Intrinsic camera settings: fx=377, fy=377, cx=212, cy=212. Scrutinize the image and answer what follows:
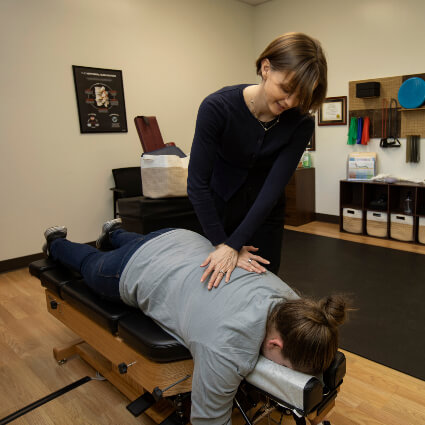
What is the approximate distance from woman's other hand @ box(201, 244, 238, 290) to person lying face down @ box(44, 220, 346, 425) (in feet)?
0.07

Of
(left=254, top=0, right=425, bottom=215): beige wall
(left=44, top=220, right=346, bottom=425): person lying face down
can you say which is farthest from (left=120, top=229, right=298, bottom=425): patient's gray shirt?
(left=254, top=0, right=425, bottom=215): beige wall

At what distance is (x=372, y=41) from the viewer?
144 inches

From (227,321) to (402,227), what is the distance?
3.04m

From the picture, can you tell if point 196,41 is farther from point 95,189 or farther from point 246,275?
point 246,275

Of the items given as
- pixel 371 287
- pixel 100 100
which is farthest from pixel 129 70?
pixel 371 287

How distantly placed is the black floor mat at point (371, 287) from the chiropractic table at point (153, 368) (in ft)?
2.34

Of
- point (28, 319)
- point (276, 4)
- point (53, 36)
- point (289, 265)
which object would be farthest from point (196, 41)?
point (28, 319)

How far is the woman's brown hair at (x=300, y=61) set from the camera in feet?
3.23

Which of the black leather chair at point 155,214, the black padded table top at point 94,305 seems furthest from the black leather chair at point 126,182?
the black padded table top at point 94,305

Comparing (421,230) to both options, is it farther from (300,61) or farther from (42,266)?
(42,266)

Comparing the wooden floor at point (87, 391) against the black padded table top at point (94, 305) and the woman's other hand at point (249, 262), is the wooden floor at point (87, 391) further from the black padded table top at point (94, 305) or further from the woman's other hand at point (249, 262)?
the woman's other hand at point (249, 262)

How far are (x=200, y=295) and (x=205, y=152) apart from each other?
453mm

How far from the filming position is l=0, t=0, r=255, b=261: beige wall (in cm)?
304

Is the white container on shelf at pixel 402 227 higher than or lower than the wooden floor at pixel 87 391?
higher
